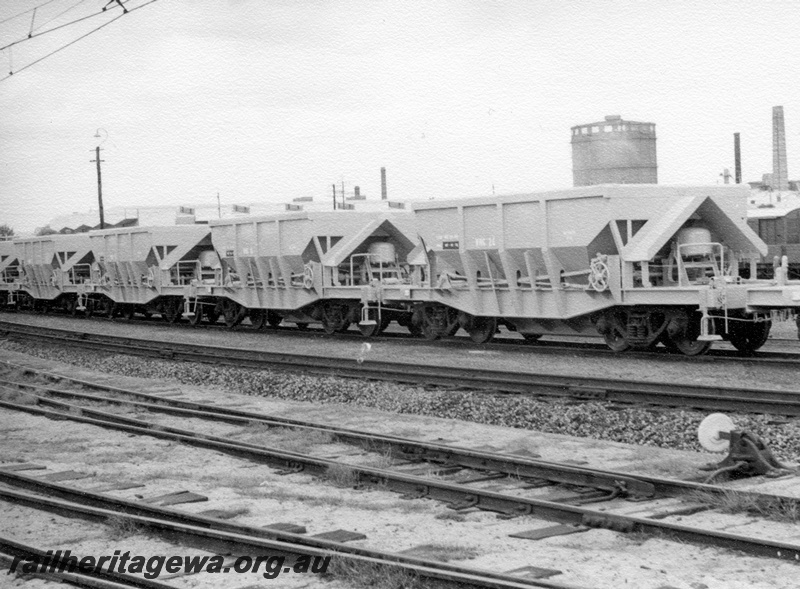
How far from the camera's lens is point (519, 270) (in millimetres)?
19422

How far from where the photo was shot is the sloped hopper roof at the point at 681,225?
16.6m

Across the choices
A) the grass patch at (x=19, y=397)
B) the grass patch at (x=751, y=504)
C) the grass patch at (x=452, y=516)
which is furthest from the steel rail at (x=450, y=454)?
the grass patch at (x=19, y=397)

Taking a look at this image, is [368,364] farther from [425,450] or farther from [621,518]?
[621,518]

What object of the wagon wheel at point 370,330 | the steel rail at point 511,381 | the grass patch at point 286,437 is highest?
the wagon wheel at point 370,330

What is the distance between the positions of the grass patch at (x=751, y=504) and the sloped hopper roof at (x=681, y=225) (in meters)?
9.48

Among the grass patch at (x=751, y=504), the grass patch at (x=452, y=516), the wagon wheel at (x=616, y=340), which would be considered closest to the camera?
the grass patch at (x=751, y=504)

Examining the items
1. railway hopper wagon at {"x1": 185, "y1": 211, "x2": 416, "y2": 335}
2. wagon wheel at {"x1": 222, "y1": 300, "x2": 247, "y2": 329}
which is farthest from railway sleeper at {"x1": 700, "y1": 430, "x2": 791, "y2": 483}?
wagon wheel at {"x1": 222, "y1": 300, "x2": 247, "y2": 329}

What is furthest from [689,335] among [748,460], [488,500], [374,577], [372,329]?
[374,577]

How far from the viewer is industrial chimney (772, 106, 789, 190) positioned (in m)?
64.3

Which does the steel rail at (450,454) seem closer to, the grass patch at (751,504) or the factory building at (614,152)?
the grass patch at (751,504)

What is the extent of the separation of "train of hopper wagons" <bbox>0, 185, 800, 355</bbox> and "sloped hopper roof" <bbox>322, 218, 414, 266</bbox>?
0.04 metres

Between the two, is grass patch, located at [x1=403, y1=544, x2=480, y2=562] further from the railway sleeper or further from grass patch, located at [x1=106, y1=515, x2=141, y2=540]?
the railway sleeper

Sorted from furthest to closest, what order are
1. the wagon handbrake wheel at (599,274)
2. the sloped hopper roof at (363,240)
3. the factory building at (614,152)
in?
the factory building at (614,152) → the sloped hopper roof at (363,240) → the wagon handbrake wheel at (599,274)

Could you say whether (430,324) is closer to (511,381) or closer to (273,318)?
(273,318)
